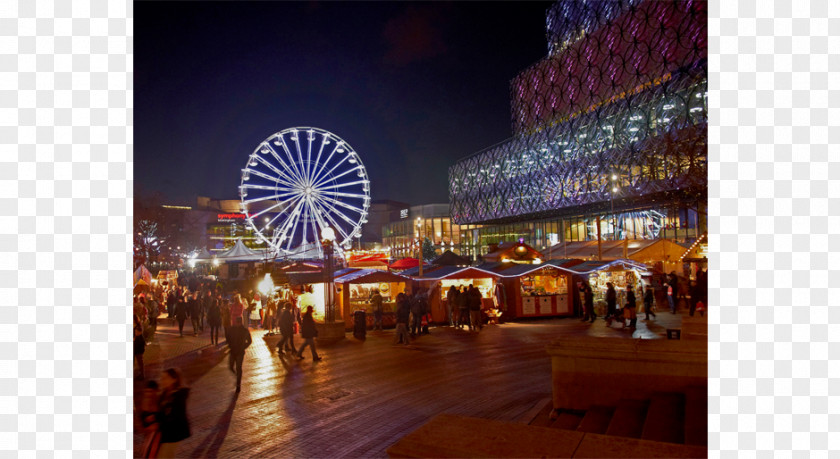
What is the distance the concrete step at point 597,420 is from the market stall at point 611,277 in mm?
15195

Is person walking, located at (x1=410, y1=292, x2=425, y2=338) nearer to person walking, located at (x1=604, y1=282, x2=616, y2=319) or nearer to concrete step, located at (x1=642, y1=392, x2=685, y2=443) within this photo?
person walking, located at (x1=604, y1=282, x2=616, y2=319)

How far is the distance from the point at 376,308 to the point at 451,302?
109 inches

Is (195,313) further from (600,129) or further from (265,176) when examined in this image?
(600,129)

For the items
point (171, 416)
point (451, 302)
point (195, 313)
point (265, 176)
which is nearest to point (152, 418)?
point (171, 416)

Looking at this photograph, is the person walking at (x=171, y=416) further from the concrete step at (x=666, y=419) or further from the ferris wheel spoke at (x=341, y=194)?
the ferris wheel spoke at (x=341, y=194)

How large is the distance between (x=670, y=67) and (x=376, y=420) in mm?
45660

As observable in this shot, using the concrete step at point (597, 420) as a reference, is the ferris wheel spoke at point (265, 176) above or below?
above

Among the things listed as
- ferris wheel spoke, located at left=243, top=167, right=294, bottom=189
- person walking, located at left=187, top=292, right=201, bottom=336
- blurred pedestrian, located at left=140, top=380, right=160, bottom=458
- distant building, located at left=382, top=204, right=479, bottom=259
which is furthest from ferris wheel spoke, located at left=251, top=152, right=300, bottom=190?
distant building, located at left=382, top=204, right=479, bottom=259

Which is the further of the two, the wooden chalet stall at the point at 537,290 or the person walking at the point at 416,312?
the wooden chalet stall at the point at 537,290

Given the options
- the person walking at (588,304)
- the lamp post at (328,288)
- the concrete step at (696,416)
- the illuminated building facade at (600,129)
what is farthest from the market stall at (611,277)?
the concrete step at (696,416)

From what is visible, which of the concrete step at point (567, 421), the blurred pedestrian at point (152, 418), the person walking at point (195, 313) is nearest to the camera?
the blurred pedestrian at point (152, 418)

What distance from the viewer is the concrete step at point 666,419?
5.45 m

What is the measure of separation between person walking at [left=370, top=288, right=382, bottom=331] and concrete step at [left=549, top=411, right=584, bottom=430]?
40.9 ft

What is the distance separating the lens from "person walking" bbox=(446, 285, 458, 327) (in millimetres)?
19875
